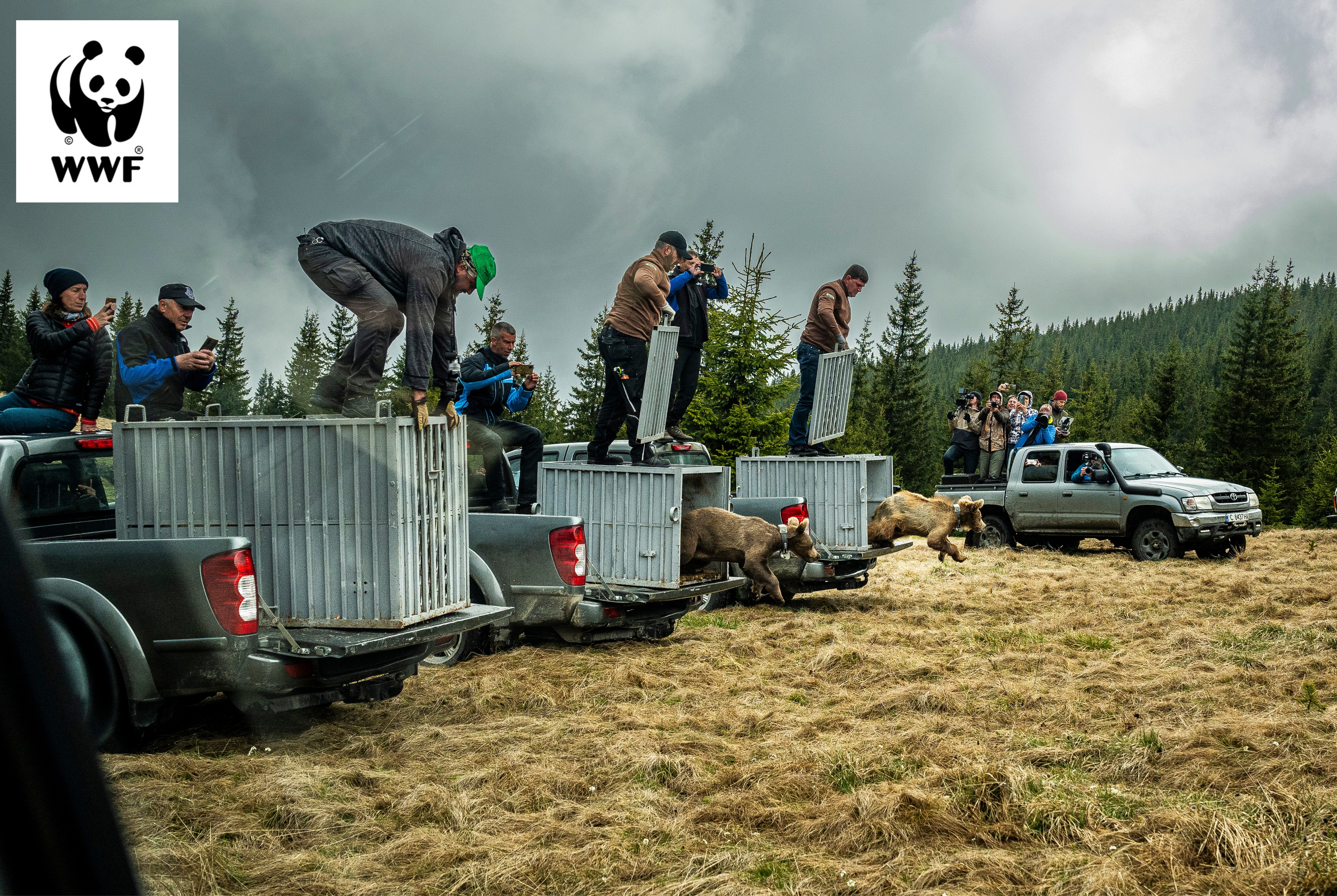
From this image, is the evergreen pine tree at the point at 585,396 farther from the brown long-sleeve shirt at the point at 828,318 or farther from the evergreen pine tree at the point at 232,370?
the evergreen pine tree at the point at 232,370

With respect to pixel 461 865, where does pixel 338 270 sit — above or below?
above

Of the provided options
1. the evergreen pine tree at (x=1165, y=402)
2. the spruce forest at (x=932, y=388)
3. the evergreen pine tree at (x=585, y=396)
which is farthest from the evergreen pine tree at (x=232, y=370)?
the evergreen pine tree at (x=1165, y=402)

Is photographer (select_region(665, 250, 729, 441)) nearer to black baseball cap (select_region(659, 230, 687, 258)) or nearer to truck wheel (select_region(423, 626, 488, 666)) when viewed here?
black baseball cap (select_region(659, 230, 687, 258))

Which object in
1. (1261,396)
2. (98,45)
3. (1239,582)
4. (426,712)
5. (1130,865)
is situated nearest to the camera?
(98,45)

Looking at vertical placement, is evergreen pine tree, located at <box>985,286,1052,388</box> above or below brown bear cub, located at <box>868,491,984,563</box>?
above

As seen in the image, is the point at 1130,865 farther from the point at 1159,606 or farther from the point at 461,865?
the point at 1159,606

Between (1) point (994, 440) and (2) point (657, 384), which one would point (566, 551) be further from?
(1) point (994, 440)

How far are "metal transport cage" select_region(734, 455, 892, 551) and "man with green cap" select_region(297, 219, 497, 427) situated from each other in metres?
5.87

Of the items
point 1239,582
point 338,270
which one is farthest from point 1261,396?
point 338,270

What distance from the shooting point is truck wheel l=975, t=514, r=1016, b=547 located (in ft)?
53.9

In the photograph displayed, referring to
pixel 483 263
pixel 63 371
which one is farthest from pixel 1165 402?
pixel 63 371

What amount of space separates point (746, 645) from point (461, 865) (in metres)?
4.58

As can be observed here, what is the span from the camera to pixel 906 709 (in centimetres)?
555

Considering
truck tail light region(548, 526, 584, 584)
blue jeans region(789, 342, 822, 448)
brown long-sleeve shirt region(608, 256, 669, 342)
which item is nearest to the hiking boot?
brown long-sleeve shirt region(608, 256, 669, 342)
